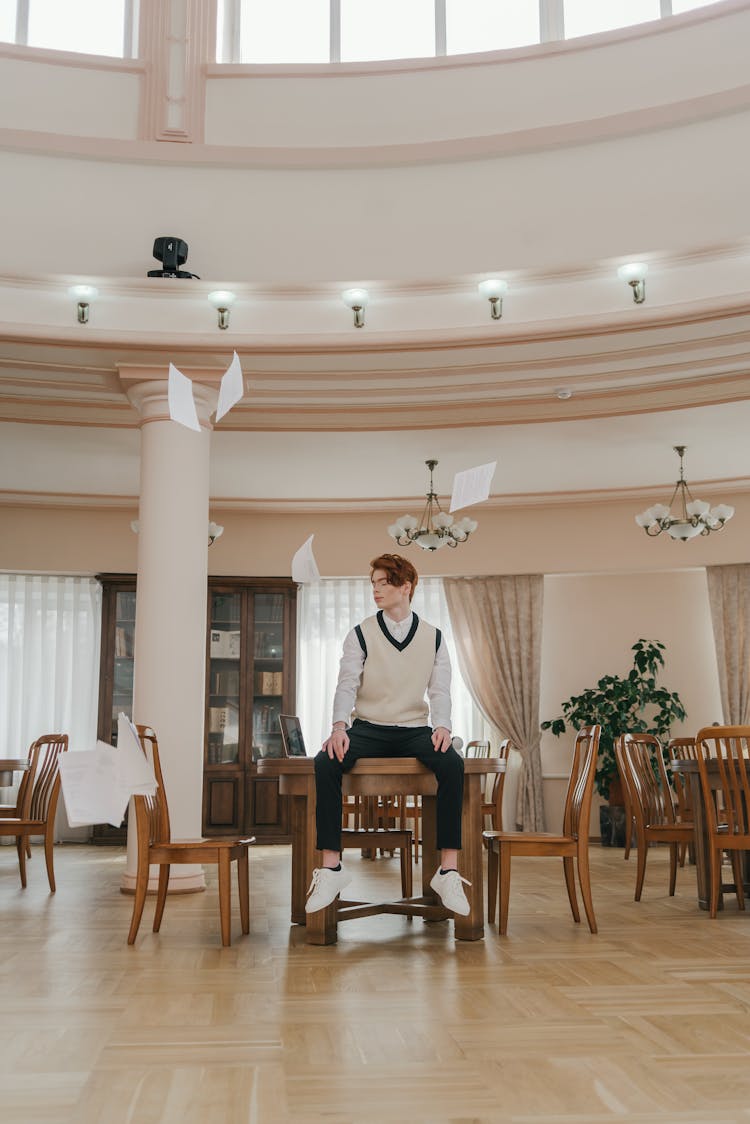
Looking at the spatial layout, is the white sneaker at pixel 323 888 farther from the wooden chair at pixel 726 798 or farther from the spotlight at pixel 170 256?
the spotlight at pixel 170 256

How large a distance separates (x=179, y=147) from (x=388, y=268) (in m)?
1.35

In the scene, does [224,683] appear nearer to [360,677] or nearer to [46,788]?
[46,788]

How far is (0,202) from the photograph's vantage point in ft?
18.7

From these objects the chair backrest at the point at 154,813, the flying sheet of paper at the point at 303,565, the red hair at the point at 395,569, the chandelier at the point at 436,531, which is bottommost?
the chair backrest at the point at 154,813

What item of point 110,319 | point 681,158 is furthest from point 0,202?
point 681,158

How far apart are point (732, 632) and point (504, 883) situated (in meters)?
5.86

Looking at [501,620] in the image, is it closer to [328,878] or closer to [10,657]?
[10,657]

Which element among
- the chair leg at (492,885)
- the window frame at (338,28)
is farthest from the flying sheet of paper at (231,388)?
the window frame at (338,28)

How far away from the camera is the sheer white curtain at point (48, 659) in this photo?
973 cm

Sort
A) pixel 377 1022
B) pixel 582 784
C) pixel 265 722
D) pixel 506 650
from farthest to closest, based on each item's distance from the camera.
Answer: pixel 506 650 → pixel 265 722 → pixel 582 784 → pixel 377 1022

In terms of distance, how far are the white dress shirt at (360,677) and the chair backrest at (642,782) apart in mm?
1897

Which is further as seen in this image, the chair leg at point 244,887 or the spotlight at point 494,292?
the spotlight at point 494,292

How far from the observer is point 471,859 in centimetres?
405

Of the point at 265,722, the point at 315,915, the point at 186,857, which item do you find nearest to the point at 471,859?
the point at 315,915
